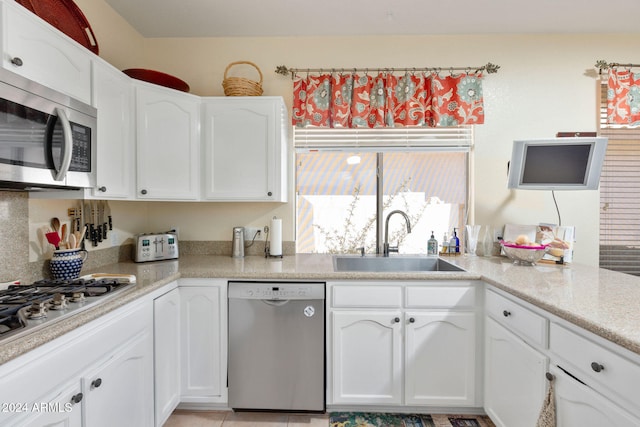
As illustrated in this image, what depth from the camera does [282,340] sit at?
6.31ft

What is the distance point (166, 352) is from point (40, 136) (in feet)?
3.97

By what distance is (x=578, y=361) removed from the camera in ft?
3.85

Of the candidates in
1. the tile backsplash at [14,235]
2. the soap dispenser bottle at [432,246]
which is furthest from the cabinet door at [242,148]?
the soap dispenser bottle at [432,246]

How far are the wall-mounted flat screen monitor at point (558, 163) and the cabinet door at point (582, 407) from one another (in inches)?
53.3

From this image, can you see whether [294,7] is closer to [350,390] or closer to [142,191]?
[142,191]

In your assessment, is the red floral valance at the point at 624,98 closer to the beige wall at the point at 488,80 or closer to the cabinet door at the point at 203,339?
the beige wall at the point at 488,80

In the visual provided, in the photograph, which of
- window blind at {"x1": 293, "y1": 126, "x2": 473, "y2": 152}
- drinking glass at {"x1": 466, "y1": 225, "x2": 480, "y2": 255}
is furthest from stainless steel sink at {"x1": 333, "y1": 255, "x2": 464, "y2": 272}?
window blind at {"x1": 293, "y1": 126, "x2": 473, "y2": 152}

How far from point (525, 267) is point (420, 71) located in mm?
1617

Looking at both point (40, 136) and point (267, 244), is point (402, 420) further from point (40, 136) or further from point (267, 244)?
point (40, 136)

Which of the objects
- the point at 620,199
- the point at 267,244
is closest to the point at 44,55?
the point at 267,244

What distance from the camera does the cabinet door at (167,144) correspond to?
204cm

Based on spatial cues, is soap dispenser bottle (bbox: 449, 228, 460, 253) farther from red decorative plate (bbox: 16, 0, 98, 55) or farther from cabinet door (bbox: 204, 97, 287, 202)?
red decorative plate (bbox: 16, 0, 98, 55)

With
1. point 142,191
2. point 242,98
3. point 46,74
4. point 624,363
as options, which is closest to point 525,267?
point 624,363

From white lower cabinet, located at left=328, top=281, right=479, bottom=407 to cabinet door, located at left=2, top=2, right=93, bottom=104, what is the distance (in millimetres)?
1629
